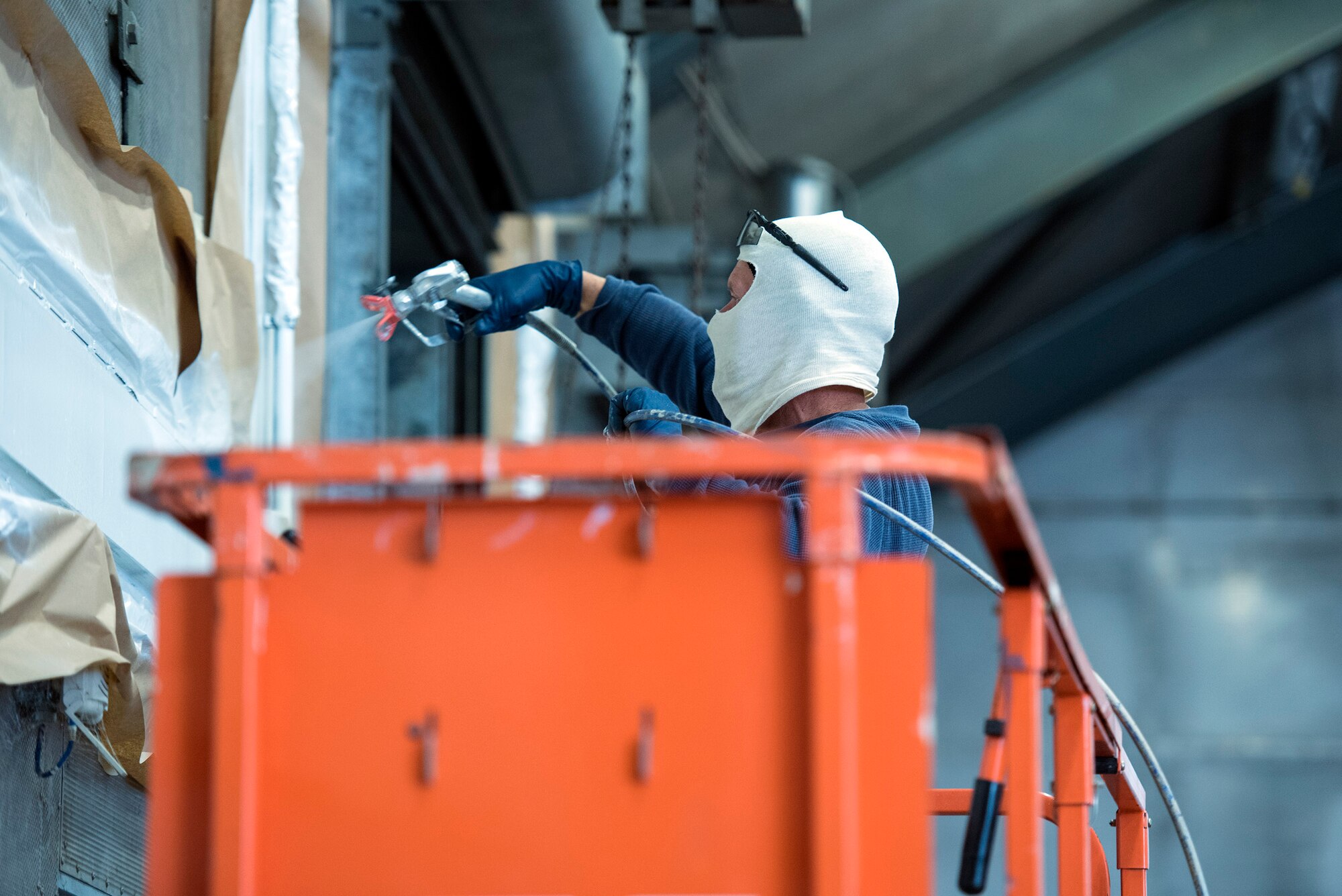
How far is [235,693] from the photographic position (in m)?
1.29

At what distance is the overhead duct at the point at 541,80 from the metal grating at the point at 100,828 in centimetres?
262

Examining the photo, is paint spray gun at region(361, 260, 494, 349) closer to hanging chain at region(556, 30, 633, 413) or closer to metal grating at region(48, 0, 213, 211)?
metal grating at region(48, 0, 213, 211)

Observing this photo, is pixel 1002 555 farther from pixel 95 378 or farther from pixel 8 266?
pixel 95 378

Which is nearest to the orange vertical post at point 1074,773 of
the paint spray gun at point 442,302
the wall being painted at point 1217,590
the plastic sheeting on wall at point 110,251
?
the paint spray gun at point 442,302

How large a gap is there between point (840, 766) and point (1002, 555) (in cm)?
30

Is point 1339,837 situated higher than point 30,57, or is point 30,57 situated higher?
point 30,57

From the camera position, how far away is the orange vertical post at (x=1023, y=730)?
1430mm

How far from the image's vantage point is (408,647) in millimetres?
1349

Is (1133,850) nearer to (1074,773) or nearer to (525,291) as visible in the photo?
(1074,773)

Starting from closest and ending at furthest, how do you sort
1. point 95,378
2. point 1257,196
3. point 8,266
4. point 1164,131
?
point 8,266, point 95,378, point 1164,131, point 1257,196

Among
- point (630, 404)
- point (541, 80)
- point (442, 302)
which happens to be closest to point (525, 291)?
point (442, 302)

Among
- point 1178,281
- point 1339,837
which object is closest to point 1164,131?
point 1178,281

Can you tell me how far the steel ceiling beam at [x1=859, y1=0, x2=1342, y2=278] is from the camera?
7.71m

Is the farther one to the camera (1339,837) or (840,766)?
(1339,837)
